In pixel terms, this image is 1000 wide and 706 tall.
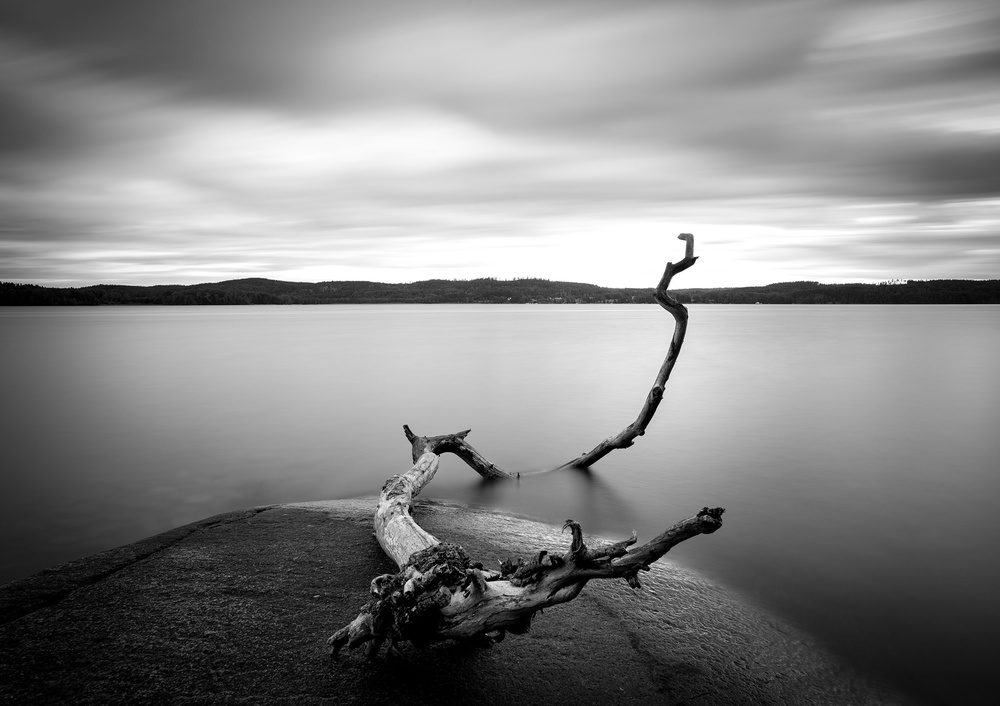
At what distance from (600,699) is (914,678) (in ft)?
7.67

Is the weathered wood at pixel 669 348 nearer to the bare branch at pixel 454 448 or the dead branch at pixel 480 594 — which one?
the bare branch at pixel 454 448

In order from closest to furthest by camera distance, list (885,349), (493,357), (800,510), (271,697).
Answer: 1. (271,697)
2. (800,510)
3. (493,357)
4. (885,349)

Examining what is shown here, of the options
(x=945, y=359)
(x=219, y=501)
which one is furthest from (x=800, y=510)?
(x=945, y=359)

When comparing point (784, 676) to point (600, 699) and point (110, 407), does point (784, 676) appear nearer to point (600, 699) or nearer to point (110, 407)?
point (600, 699)

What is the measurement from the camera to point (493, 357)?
25672mm

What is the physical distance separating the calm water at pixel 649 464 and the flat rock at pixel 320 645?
0.79 metres

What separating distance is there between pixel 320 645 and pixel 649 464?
669 cm

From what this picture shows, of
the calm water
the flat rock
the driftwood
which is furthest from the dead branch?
the calm water

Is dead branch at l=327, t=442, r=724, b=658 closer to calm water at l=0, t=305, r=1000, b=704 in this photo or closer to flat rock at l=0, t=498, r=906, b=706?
flat rock at l=0, t=498, r=906, b=706

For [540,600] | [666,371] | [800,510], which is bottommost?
[800,510]

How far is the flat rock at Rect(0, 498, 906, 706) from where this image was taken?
3162mm

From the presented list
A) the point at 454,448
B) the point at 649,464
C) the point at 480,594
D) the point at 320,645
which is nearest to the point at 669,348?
the point at 649,464

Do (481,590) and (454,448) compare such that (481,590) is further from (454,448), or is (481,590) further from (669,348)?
(669,348)

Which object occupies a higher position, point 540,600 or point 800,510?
point 540,600
